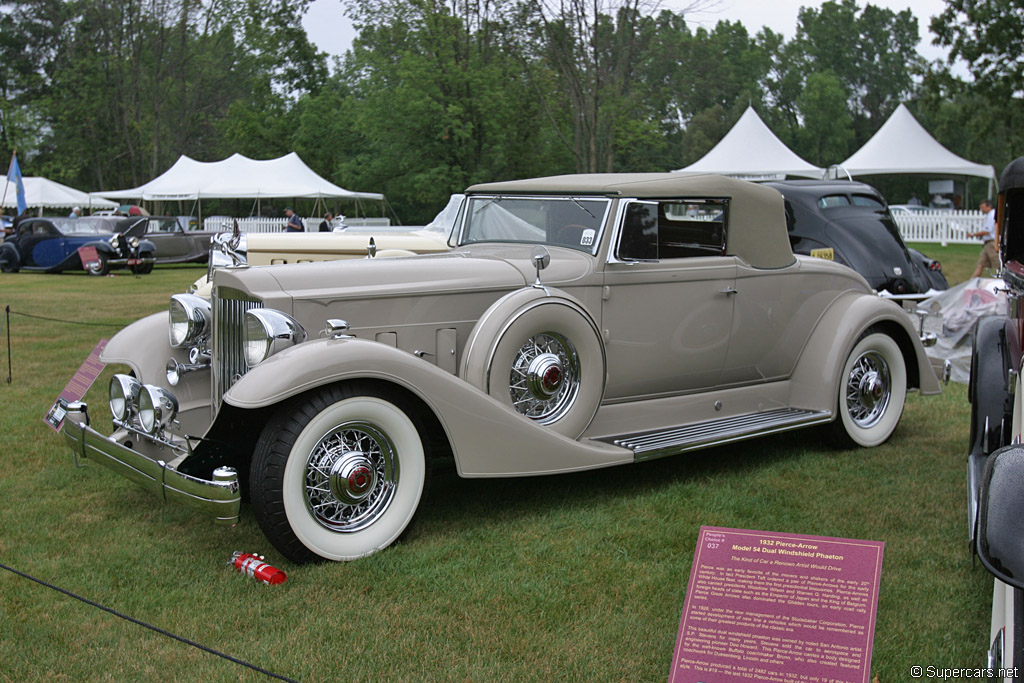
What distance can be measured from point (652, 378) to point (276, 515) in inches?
94.1

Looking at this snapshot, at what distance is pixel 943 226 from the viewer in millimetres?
28609

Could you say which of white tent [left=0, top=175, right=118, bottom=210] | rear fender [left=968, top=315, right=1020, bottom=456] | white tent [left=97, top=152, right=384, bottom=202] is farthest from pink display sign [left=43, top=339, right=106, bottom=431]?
white tent [left=0, top=175, right=118, bottom=210]

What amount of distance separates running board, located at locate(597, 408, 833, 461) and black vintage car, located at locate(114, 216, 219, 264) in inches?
771

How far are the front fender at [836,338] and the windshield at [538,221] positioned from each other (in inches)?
70.3

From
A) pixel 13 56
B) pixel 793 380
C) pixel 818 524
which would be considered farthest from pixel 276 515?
pixel 13 56

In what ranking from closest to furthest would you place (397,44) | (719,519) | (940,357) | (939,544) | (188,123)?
(939,544), (719,519), (940,357), (397,44), (188,123)

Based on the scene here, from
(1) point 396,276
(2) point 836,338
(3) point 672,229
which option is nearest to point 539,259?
(1) point 396,276

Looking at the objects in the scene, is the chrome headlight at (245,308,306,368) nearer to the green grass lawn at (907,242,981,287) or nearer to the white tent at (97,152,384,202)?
the green grass lawn at (907,242,981,287)

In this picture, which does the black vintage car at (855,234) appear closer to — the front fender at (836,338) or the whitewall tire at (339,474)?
the front fender at (836,338)

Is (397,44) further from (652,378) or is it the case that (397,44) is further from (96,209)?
(652,378)

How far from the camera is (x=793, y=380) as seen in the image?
5953 mm

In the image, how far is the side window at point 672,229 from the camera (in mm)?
5184

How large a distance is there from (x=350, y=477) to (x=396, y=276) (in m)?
1.15

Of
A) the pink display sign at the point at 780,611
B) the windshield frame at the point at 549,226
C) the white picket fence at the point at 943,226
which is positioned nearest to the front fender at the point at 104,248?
the windshield frame at the point at 549,226
